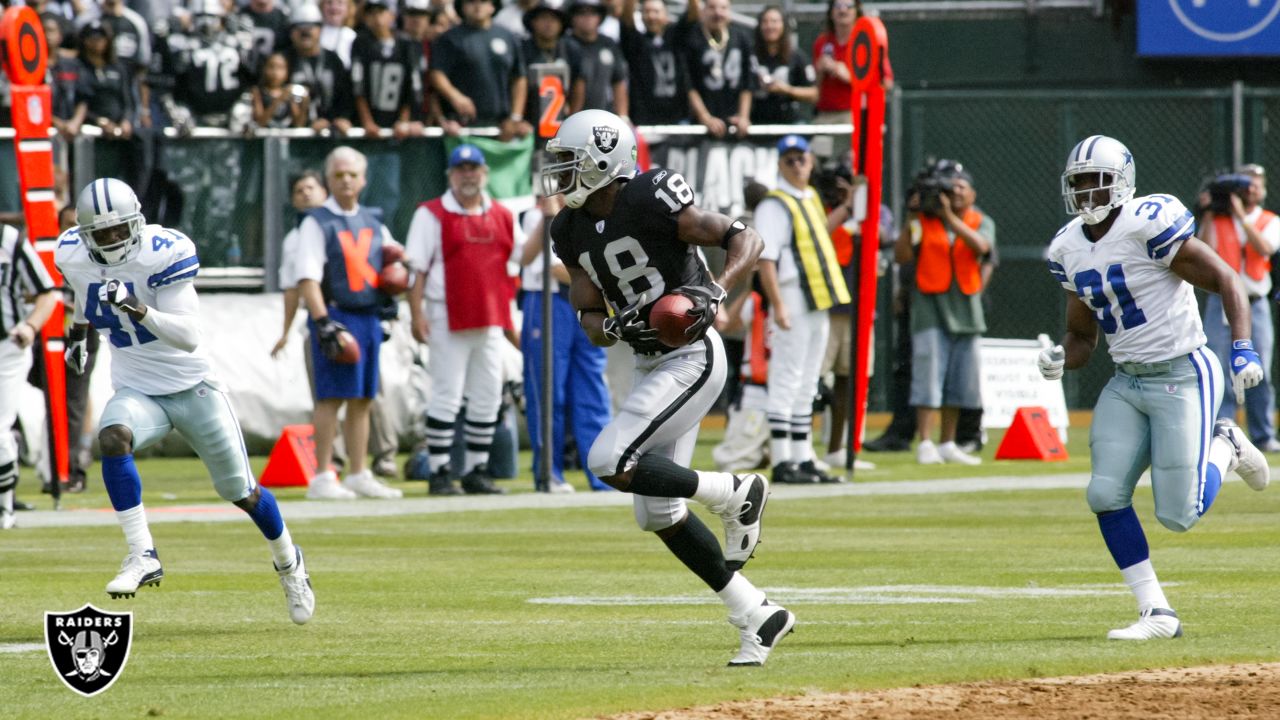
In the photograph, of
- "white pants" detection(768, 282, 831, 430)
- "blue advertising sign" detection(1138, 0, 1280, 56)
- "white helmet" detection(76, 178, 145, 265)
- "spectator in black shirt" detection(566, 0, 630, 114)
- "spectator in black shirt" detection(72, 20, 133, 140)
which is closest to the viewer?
"white helmet" detection(76, 178, 145, 265)

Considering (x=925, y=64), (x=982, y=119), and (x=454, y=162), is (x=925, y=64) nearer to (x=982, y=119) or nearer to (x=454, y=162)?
(x=982, y=119)

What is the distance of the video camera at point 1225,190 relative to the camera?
17594 millimetres

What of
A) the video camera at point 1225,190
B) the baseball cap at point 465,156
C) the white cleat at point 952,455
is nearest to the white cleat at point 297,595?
the baseball cap at point 465,156

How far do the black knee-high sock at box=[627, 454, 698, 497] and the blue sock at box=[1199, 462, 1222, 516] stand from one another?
2057 millimetres

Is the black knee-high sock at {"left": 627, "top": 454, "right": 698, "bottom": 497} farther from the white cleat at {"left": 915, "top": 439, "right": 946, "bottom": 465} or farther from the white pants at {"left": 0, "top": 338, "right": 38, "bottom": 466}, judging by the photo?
the white cleat at {"left": 915, "top": 439, "right": 946, "bottom": 465}

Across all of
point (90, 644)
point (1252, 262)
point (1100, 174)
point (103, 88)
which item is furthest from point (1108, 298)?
point (103, 88)

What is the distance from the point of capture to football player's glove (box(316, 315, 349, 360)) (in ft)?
45.1

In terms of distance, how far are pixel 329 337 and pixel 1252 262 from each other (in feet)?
26.9

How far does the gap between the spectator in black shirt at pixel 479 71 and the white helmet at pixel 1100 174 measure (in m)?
Result: 10.7

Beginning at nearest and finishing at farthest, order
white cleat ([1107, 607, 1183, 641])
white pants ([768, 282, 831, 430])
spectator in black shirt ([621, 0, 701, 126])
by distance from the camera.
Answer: white cleat ([1107, 607, 1183, 641]), white pants ([768, 282, 831, 430]), spectator in black shirt ([621, 0, 701, 126])

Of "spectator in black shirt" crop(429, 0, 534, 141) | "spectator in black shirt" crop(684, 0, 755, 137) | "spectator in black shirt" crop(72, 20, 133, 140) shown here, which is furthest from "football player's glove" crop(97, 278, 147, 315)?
"spectator in black shirt" crop(684, 0, 755, 137)

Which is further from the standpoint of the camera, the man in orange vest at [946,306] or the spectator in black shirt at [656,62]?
the spectator in black shirt at [656,62]

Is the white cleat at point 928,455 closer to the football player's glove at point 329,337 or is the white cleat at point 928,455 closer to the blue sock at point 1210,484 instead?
the football player's glove at point 329,337

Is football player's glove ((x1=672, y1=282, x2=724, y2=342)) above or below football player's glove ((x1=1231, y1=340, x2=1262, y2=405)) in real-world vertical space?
above
